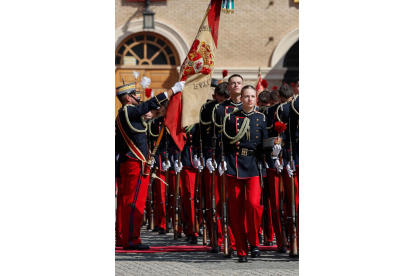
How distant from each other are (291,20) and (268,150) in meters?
12.3

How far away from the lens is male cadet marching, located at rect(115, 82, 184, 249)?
324 inches

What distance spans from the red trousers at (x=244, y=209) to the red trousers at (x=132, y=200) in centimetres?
121

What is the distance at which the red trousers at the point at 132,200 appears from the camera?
8273 mm

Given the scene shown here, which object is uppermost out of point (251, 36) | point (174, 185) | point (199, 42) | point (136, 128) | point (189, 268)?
point (251, 36)

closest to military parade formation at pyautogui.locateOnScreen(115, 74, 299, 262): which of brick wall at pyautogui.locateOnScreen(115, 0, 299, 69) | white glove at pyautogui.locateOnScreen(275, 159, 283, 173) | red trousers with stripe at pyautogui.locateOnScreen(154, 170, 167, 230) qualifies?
white glove at pyautogui.locateOnScreen(275, 159, 283, 173)

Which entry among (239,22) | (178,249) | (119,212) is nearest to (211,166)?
(178,249)

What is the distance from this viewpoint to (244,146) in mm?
7504

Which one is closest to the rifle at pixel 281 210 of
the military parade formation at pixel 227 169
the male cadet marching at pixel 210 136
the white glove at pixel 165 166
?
the military parade formation at pixel 227 169

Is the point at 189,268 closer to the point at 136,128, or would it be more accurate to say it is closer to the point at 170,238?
the point at 136,128

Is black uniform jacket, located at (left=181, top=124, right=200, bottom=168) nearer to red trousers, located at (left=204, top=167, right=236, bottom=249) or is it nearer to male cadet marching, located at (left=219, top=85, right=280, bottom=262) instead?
red trousers, located at (left=204, top=167, right=236, bottom=249)

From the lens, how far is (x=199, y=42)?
7586 millimetres

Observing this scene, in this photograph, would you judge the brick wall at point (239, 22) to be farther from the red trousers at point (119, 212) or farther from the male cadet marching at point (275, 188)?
the male cadet marching at point (275, 188)

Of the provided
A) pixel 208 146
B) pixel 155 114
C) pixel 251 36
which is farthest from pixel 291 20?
pixel 208 146

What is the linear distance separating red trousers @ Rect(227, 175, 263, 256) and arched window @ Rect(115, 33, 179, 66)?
500 inches
